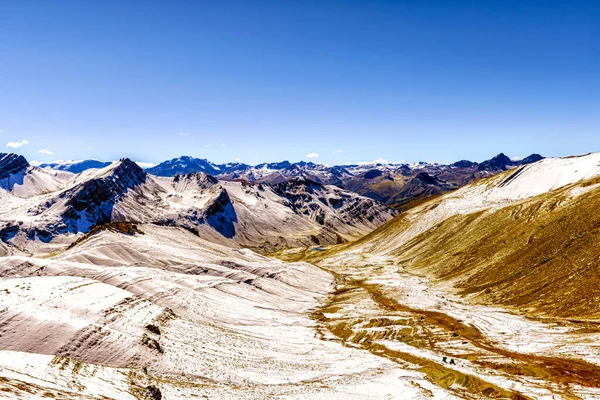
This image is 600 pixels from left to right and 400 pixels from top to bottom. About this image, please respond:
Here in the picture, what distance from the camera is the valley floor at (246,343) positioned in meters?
42.1

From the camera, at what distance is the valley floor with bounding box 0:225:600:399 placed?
138 ft

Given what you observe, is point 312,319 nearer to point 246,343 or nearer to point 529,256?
point 246,343

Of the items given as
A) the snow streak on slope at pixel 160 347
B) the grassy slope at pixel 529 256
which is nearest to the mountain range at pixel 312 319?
the snow streak on slope at pixel 160 347

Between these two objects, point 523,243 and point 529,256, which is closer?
point 529,256

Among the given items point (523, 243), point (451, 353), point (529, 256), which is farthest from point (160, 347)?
point (523, 243)

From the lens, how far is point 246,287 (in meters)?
100

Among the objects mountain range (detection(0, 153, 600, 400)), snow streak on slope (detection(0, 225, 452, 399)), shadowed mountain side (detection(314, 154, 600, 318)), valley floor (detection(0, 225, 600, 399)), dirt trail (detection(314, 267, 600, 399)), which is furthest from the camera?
shadowed mountain side (detection(314, 154, 600, 318))

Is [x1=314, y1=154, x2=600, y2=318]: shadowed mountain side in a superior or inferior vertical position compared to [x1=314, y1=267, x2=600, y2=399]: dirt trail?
superior

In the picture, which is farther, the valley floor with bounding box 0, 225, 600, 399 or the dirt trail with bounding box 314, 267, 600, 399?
the dirt trail with bounding box 314, 267, 600, 399

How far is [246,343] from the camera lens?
61.0 meters

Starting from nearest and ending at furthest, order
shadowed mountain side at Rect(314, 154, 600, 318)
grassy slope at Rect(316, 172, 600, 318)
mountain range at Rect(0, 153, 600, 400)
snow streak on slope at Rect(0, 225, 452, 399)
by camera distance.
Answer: snow streak on slope at Rect(0, 225, 452, 399) → mountain range at Rect(0, 153, 600, 400) → grassy slope at Rect(316, 172, 600, 318) → shadowed mountain side at Rect(314, 154, 600, 318)

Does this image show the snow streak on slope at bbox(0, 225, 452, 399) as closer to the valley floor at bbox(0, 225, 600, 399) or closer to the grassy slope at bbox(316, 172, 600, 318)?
the valley floor at bbox(0, 225, 600, 399)

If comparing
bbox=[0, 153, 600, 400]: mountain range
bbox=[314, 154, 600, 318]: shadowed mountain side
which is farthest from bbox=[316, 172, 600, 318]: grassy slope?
bbox=[0, 153, 600, 400]: mountain range

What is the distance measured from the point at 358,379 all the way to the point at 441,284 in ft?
279
